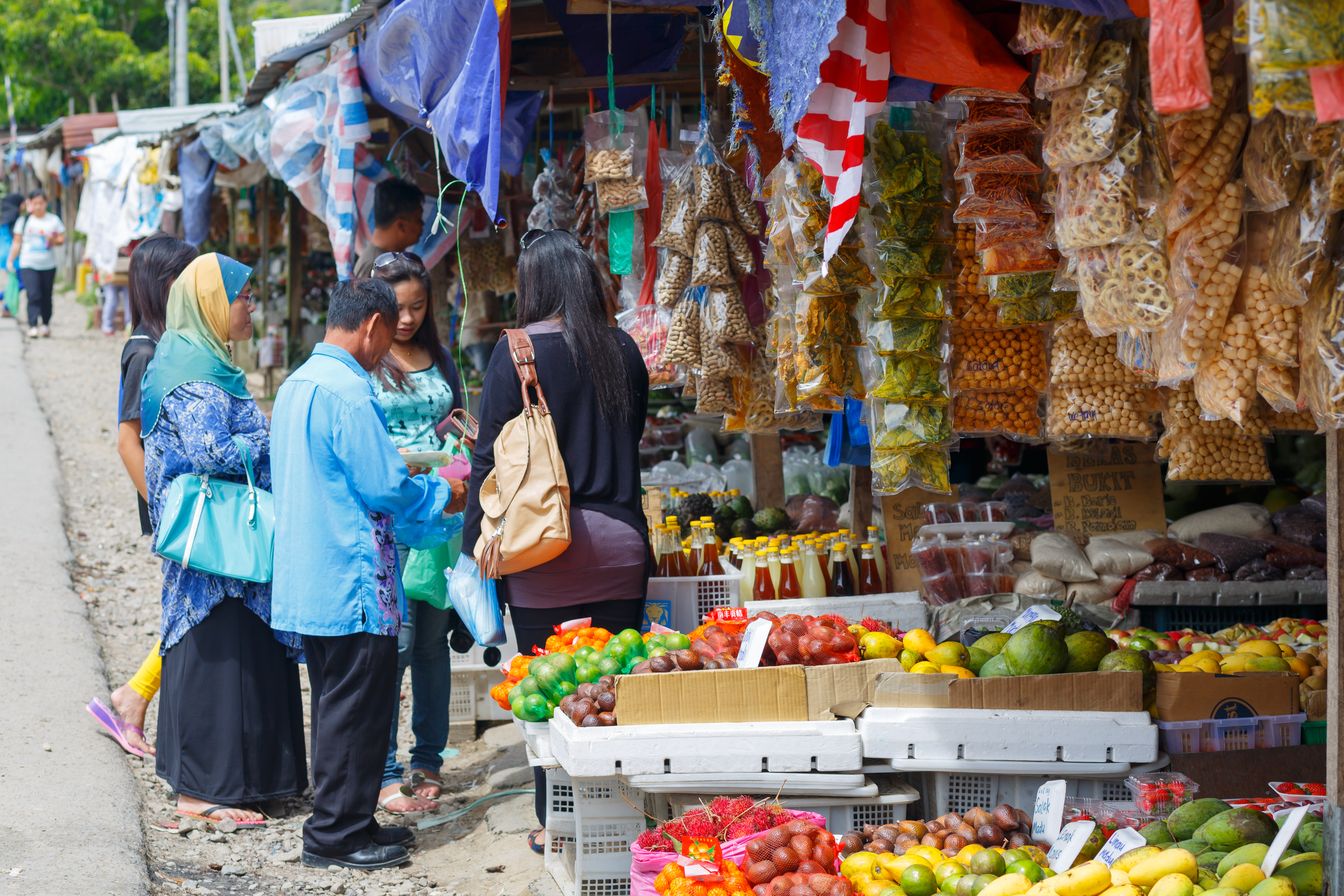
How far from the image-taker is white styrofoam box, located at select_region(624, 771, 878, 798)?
2.61m

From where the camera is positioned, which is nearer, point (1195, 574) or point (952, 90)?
point (952, 90)

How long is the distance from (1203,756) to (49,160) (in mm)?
19684

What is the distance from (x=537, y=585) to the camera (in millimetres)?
3141

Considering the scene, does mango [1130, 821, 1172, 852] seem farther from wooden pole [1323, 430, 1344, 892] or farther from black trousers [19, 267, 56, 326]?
black trousers [19, 267, 56, 326]

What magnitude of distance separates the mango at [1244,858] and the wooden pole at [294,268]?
309 inches

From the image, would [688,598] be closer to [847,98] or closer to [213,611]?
[213,611]

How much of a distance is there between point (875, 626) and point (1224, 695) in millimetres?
883

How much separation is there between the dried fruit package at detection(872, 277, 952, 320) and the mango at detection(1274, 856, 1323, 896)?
158 centimetres

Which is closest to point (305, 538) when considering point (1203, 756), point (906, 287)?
point (906, 287)

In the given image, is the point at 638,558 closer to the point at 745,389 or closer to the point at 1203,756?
the point at 745,389

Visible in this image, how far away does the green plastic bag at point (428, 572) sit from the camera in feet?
12.7

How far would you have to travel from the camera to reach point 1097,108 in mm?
2088

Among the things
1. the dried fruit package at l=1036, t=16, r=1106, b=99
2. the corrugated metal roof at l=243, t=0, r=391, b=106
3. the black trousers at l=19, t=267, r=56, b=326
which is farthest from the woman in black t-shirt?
the black trousers at l=19, t=267, r=56, b=326

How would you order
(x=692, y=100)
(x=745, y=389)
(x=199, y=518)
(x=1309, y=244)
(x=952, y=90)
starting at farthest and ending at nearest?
(x=692, y=100) < (x=745, y=389) < (x=199, y=518) < (x=952, y=90) < (x=1309, y=244)
